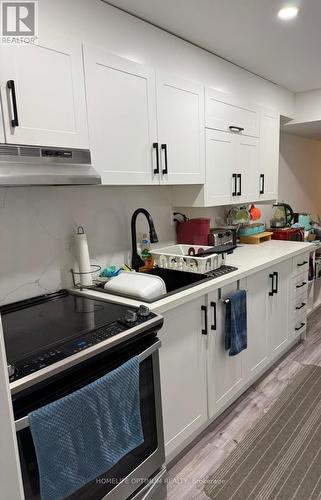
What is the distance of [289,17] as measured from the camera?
1.86 meters

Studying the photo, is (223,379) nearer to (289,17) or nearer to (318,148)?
(289,17)

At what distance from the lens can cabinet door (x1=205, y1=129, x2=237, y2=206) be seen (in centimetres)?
232

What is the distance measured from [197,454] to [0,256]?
1510 millimetres

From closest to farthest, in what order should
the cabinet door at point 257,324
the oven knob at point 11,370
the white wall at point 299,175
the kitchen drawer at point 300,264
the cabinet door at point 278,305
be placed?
1. the oven knob at point 11,370
2. the cabinet door at point 257,324
3. the cabinet door at point 278,305
4. the kitchen drawer at point 300,264
5. the white wall at point 299,175

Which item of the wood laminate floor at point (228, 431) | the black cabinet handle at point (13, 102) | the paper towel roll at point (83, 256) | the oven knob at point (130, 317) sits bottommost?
the wood laminate floor at point (228, 431)

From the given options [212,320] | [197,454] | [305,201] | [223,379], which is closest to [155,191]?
[212,320]

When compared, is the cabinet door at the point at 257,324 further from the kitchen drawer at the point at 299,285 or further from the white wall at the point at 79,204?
the white wall at the point at 79,204

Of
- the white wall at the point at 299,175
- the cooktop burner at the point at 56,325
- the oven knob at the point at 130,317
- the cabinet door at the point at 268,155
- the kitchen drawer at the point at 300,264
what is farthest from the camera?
the white wall at the point at 299,175

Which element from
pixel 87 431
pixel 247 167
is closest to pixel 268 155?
pixel 247 167

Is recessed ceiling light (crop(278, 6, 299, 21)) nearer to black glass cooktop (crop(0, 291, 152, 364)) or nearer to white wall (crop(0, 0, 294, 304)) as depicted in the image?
white wall (crop(0, 0, 294, 304))

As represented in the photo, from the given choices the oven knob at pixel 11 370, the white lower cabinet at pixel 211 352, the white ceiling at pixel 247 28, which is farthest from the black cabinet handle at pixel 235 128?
the oven knob at pixel 11 370

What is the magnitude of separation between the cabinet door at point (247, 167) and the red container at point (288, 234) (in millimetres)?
583

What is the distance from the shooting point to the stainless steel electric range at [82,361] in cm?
102

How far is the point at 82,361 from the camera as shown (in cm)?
111
